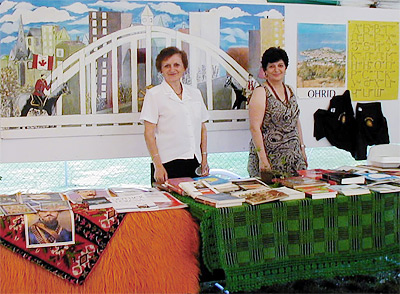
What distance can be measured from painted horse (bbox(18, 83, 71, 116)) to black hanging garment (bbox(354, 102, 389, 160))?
2.33 metres

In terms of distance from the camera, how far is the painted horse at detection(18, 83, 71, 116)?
13.2ft

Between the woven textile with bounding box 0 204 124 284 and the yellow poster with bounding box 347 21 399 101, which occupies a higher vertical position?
the yellow poster with bounding box 347 21 399 101

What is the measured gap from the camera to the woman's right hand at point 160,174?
3.51 metres

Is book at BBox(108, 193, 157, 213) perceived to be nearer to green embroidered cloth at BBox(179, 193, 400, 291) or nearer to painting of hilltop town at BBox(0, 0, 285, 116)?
green embroidered cloth at BBox(179, 193, 400, 291)

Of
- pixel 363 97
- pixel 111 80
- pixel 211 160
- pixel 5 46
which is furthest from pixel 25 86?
pixel 363 97

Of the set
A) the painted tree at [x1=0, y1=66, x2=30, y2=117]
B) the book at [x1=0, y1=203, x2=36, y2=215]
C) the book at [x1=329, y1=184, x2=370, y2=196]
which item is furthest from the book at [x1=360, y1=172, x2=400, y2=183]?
the painted tree at [x1=0, y1=66, x2=30, y2=117]

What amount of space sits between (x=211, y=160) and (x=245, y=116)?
542 millimetres

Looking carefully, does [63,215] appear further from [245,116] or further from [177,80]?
[245,116]

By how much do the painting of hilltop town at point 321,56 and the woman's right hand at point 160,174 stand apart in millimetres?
1588

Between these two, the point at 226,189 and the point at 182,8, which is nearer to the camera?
the point at 226,189

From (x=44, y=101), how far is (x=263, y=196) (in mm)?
1964

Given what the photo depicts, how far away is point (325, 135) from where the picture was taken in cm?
467

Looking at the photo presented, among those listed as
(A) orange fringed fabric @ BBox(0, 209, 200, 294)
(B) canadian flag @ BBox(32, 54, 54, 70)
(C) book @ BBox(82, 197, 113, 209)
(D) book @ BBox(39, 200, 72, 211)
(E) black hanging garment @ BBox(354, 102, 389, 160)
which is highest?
(B) canadian flag @ BBox(32, 54, 54, 70)

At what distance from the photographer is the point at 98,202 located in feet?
9.07
